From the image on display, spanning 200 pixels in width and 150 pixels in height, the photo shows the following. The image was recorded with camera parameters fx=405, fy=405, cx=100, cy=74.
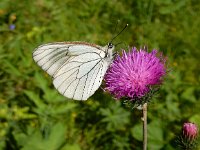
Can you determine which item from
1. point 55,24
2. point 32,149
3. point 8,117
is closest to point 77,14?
point 55,24

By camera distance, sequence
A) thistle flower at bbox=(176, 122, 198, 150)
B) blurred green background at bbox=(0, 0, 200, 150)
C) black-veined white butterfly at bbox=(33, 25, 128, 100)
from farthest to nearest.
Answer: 1. blurred green background at bbox=(0, 0, 200, 150)
2. black-veined white butterfly at bbox=(33, 25, 128, 100)
3. thistle flower at bbox=(176, 122, 198, 150)

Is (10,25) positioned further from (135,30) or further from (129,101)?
(129,101)

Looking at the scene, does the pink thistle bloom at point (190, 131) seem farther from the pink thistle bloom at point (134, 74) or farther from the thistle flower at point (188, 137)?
the pink thistle bloom at point (134, 74)

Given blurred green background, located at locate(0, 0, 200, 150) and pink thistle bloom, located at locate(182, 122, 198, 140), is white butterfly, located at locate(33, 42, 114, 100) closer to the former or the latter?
blurred green background, located at locate(0, 0, 200, 150)

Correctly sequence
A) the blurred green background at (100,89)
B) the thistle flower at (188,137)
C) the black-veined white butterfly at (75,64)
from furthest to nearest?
the blurred green background at (100,89)
the black-veined white butterfly at (75,64)
the thistle flower at (188,137)

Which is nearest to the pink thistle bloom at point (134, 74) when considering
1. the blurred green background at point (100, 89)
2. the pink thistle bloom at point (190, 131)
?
the blurred green background at point (100, 89)

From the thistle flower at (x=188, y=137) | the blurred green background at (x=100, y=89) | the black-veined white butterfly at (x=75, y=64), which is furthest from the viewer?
the blurred green background at (x=100, y=89)

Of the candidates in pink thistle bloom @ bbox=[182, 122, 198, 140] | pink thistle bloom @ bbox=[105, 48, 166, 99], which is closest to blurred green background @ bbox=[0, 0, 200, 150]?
pink thistle bloom @ bbox=[105, 48, 166, 99]
